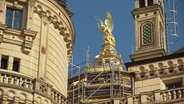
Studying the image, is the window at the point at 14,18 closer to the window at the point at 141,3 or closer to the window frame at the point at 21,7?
the window frame at the point at 21,7

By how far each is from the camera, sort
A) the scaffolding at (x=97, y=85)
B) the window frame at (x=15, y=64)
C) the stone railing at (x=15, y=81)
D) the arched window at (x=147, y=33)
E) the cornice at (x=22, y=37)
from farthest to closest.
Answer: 1. the scaffolding at (x=97, y=85)
2. the arched window at (x=147, y=33)
3. the cornice at (x=22, y=37)
4. the window frame at (x=15, y=64)
5. the stone railing at (x=15, y=81)

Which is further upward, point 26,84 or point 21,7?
point 21,7

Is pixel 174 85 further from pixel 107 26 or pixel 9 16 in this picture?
pixel 107 26

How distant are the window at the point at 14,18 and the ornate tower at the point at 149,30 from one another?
281 inches

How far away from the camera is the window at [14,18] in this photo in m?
29.9

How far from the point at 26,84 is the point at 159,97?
6.61 metres

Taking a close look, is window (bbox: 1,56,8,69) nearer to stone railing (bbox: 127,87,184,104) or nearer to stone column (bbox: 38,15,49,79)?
stone column (bbox: 38,15,49,79)

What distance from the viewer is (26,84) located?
27.3 m

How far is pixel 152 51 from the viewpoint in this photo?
33250 millimetres

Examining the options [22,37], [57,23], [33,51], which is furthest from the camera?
[57,23]

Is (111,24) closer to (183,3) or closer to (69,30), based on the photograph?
(183,3)

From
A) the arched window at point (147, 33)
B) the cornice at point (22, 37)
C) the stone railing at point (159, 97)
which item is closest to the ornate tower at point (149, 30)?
the arched window at point (147, 33)

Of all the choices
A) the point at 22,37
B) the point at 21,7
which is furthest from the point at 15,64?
the point at 21,7

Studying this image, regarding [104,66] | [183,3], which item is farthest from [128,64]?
[104,66]
